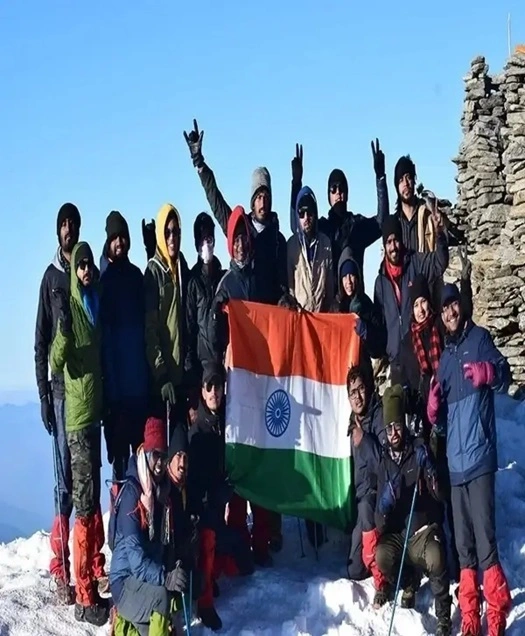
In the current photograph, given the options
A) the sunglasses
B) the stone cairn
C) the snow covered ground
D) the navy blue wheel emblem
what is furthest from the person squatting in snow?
the stone cairn

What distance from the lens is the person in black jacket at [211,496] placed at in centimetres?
862

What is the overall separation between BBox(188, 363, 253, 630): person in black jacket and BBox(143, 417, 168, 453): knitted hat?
2.44 feet

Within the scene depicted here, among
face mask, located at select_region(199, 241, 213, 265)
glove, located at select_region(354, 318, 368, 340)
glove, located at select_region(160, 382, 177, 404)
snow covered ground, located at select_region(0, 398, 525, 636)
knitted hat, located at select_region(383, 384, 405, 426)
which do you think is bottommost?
snow covered ground, located at select_region(0, 398, 525, 636)

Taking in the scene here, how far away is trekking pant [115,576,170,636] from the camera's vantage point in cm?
785

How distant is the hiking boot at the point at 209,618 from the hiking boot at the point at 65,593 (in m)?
1.34

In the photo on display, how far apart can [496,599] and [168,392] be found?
3.36 metres

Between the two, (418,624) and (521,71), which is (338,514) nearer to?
(418,624)

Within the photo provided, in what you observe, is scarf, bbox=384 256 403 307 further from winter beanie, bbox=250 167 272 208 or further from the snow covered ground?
the snow covered ground

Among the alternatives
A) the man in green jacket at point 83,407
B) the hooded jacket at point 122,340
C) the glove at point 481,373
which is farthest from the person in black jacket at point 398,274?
the man in green jacket at point 83,407

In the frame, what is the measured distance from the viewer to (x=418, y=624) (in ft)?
28.2

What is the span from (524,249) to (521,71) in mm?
3474

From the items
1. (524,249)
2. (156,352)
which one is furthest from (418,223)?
(524,249)

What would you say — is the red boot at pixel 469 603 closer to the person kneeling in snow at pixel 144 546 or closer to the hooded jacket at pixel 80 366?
the person kneeling in snow at pixel 144 546

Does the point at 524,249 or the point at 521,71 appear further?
the point at 521,71
